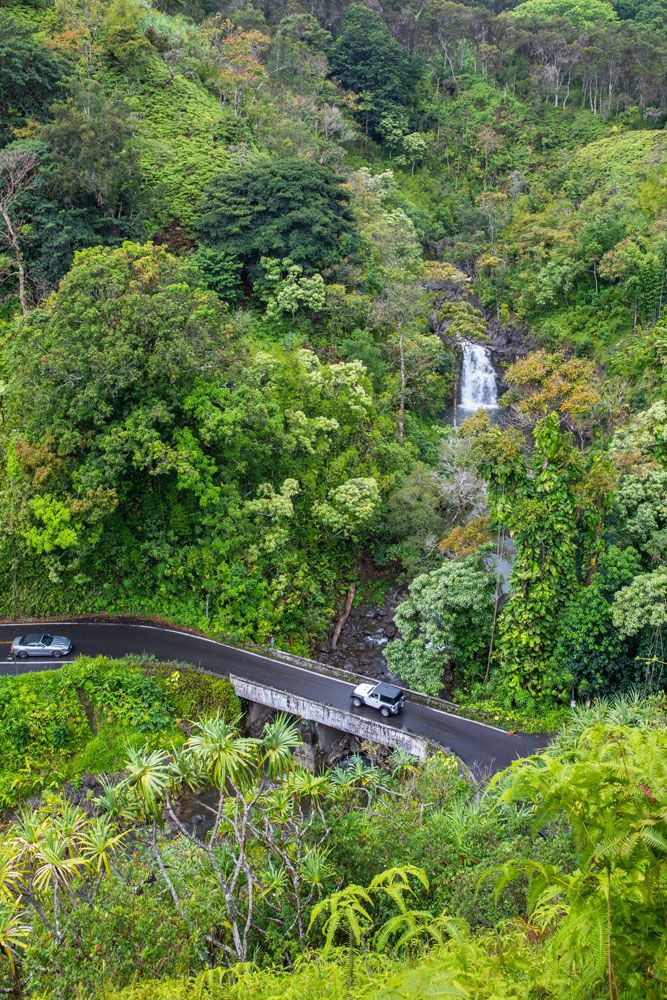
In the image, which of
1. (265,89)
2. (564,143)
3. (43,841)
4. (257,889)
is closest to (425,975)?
(257,889)

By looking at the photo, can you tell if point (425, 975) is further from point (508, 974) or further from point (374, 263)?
point (374, 263)

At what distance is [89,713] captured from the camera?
19734 mm

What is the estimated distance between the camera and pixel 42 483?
74.1 feet

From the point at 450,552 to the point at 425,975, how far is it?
22.7 metres

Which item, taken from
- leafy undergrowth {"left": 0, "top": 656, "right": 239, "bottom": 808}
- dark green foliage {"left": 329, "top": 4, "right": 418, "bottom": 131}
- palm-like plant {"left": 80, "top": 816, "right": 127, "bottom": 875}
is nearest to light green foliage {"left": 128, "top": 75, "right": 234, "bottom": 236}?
dark green foliage {"left": 329, "top": 4, "right": 418, "bottom": 131}

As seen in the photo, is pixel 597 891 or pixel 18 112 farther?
pixel 18 112

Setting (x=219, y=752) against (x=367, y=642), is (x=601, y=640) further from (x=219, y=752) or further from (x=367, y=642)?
(x=219, y=752)

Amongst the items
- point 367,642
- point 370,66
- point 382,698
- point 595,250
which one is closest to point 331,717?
point 382,698

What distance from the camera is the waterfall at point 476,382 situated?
39.1 m

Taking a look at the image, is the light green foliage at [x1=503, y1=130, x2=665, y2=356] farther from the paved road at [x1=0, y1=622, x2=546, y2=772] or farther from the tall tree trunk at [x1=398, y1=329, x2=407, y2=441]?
the paved road at [x1=0, y1=622, x2=546, y2=772]

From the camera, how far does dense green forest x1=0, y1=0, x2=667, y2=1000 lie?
6828 millimetres

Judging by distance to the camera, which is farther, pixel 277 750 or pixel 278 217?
pixel 278 217

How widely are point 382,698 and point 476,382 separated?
24.7 metres

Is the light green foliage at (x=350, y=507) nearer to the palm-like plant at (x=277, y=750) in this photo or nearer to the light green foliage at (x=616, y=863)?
the palm-like plant at (x=277, y=750)
